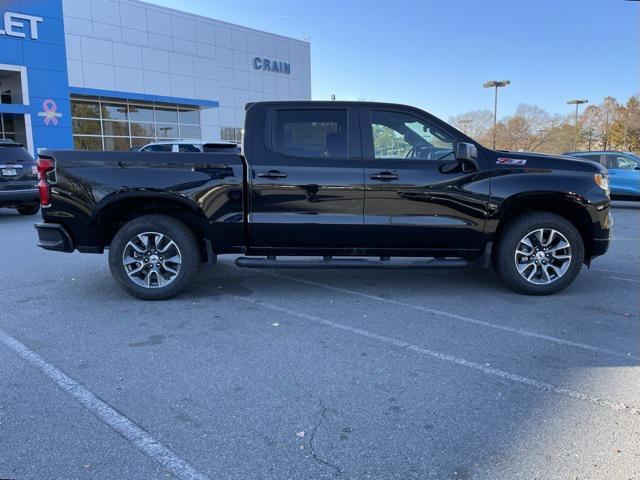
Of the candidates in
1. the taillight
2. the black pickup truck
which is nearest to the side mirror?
the black pickup truck

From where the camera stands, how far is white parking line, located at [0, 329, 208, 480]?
8.16ft

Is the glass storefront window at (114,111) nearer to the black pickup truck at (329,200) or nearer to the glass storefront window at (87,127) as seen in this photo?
the glass storefront window at (87,127)

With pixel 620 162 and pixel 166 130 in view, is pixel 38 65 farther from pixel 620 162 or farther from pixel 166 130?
pixel 620 162

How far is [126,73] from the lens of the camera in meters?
28.5

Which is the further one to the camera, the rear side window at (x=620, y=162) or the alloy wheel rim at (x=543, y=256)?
the rear side window at (x=620, y=162)

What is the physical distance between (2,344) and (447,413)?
3.50 metres

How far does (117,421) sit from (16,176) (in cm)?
1070

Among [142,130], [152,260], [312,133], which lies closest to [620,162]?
[312,133]

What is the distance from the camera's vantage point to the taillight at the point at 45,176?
16.5 feet

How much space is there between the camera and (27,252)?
7848 millimetres

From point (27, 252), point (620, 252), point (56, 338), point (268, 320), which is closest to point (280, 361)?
point (268, 320)

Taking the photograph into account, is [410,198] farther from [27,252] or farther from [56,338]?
[27,252]

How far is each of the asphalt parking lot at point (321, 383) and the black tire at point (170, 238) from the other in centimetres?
17

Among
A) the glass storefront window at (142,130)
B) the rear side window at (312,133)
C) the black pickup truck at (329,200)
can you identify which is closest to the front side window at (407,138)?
the black pickup truck at (329,200)
